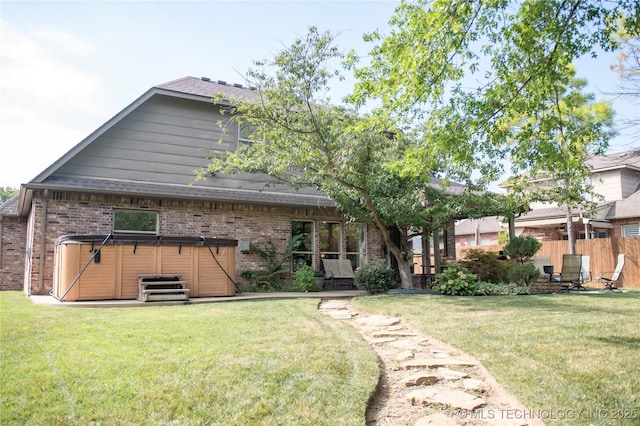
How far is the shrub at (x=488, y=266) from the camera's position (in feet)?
46.3

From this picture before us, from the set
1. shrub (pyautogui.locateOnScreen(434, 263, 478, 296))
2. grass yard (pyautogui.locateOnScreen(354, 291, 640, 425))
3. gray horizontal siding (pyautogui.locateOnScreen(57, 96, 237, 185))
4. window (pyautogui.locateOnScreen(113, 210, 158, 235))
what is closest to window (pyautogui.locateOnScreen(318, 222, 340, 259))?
gray horizontal siding (pyautogui.locateOnScreen(57, 96, 237, 185))

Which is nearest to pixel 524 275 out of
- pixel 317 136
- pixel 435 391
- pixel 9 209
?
pixel 317 136

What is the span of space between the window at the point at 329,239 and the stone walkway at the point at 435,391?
8.33m

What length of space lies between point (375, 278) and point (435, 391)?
7760 mm

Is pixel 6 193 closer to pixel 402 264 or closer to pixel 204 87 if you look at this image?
pixel 204 87

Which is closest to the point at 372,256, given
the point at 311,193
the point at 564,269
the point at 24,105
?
the point at 311,193

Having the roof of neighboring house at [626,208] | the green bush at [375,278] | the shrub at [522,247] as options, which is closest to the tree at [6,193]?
the green bush at [375,278]

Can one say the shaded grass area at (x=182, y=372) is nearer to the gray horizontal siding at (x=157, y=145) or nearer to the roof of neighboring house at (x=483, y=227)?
the gray horizontal siding at (x=157, y=145)

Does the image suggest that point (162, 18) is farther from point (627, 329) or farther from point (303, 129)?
point (627, 329)

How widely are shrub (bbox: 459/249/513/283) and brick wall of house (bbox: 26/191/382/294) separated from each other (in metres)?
3.07

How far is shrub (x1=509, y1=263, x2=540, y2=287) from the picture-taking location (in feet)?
42.2

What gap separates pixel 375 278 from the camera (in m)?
11.9

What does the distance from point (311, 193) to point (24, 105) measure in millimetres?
8043

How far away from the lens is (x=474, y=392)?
4.09m
